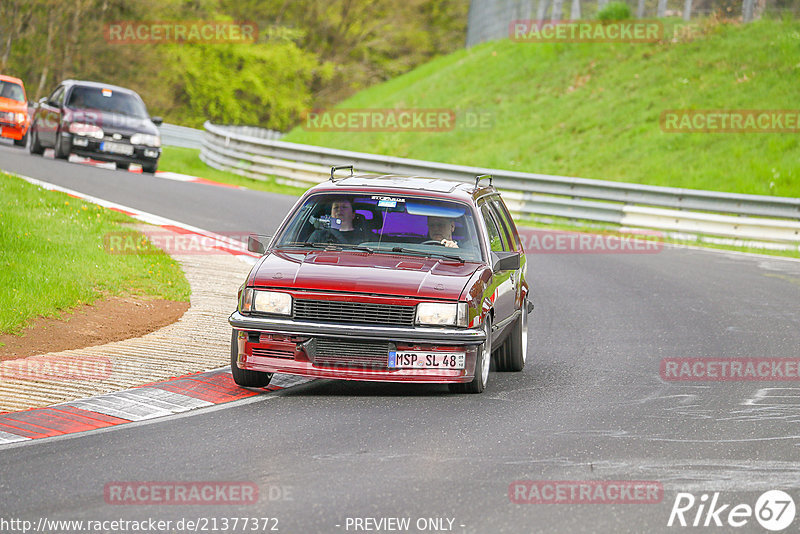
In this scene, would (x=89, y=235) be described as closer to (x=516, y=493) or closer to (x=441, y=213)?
(x=441, y=213)

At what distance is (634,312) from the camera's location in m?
13.6

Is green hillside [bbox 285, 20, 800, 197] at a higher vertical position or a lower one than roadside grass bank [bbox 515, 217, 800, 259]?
higher

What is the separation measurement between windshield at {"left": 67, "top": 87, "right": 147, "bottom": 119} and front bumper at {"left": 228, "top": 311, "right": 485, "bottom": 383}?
19570 mm

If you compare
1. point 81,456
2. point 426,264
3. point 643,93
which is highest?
point 643,93

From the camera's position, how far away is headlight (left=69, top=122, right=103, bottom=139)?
26.0 m

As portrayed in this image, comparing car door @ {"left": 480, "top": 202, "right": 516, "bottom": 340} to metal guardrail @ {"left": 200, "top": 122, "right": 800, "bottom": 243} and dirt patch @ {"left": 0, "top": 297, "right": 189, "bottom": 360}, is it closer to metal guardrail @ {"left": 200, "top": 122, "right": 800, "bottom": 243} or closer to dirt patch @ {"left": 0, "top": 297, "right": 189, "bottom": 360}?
dirt patch @ {"left": 0, "top": 297, "right": 189, "bottom": 360}

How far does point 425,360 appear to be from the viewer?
827cm

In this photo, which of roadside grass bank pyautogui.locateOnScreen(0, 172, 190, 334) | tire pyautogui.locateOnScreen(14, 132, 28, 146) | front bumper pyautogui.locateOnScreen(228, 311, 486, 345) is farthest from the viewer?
tire pyautogui.locateOnScreen(14, 132, 28, 146)

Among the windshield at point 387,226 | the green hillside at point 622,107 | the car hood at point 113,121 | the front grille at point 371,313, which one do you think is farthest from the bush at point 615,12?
the front grille at point 371,313

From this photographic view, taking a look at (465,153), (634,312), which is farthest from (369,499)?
(465,153)

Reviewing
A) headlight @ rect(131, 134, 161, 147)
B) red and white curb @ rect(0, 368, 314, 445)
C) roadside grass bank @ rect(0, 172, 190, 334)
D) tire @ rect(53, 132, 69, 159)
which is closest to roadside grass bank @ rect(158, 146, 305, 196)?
headlight @ rect(131, 134, 161, 147)

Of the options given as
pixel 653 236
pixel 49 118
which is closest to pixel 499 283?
pixel 653 236

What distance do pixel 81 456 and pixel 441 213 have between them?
3881mm

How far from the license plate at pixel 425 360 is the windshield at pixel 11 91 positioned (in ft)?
83.6
